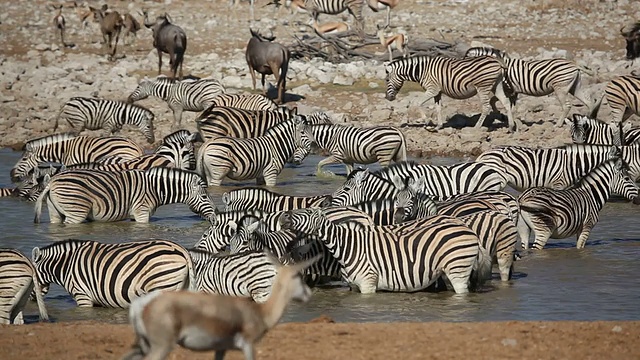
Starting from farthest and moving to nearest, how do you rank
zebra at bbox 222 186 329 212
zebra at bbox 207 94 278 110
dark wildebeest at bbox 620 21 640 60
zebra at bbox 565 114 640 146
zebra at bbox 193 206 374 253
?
dark wildebeest at bbox 620 21 640 60 → zebra at bbox 207 94 278 110 → zebra at bbox 565 114 640 146 → zebra at bbox 222 186 329 212 → zebra at bbox 193 206 374 253

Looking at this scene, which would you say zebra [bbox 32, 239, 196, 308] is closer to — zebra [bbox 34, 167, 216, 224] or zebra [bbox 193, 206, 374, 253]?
zebra [bbox 193, 206, 374, 253]

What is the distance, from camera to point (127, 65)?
26.5 metres

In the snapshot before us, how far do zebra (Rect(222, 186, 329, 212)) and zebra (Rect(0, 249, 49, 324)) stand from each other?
4.01 meters

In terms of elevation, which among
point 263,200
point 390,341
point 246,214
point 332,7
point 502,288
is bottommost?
point 390,341

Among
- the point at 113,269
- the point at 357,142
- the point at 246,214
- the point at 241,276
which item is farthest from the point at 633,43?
the point at 113,269

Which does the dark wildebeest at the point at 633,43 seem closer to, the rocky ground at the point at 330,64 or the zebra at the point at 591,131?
the rocky ground at the point at 330,64

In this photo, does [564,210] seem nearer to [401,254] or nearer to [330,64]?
[401,254]

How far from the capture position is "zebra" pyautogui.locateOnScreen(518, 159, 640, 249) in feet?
41.3

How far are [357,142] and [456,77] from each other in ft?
12.5

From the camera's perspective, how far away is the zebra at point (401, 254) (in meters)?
10.5

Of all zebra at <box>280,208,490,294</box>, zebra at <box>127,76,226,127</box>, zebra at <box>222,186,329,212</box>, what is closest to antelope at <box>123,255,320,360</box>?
zebra at <box>280,208,490,294</box>

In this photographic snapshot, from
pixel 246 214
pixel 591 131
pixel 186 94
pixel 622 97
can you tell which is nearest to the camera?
pixel 246 214

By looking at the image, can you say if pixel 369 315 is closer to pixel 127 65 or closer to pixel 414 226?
pixel 414 226

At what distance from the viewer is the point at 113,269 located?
10109 mm
